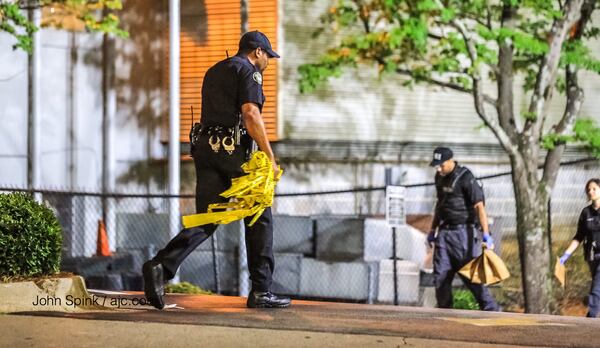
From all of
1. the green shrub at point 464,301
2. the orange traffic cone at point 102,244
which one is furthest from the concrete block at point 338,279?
the orange traffic cone at point 102,244

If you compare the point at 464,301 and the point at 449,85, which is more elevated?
the point at 449,85

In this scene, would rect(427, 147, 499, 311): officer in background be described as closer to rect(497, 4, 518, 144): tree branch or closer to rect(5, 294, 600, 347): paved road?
→ rect(497, 4, 518, 144): tree branch

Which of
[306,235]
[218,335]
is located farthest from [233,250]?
[218,335]

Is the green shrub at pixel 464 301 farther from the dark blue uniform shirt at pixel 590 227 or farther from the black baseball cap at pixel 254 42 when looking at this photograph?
the black baseball cap at pixel 254 42

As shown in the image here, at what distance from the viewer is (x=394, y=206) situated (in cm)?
1262

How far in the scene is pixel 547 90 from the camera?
1418cm

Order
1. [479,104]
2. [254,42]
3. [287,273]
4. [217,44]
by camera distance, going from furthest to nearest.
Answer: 1. [217,44]
2. [287,273]
3. [479,104]
4. [254,42]

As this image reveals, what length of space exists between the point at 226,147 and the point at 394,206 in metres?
4.97

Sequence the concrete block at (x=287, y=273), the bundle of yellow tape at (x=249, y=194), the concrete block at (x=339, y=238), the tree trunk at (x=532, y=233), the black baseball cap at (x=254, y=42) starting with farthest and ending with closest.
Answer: the concrete block at (x=287, y=273) → the concrete block at (x=339, y=238) → the tree trunk at (x=532, y=233) → the black baseball cap at (x=254, y=42) → the bundle of yellow tape at (x=249, y=194)

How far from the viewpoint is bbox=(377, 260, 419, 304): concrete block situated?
13.8m

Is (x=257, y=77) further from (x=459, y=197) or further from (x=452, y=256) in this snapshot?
(x=452, y=256)

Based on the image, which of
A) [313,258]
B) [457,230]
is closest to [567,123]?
[457,230]

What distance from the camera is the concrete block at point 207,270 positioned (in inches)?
587

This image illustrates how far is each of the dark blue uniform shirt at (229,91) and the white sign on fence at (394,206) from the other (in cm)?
474
